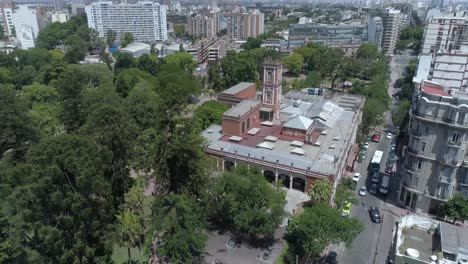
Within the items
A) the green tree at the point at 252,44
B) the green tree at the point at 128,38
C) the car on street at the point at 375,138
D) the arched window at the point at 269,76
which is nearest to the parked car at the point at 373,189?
the car on street at the point at 375,138

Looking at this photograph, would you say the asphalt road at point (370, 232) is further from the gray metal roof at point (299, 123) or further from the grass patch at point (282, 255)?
the gray metal roof at point (299, 123)

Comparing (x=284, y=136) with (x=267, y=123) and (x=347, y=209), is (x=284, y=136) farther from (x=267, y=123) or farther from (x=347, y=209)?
(x=347, y=209)

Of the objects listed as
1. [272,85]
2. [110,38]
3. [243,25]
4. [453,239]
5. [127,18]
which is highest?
[127,18]

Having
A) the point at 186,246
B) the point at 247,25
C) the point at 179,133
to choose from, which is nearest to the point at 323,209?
the point at 186,246

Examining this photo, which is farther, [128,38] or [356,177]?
[128,38]

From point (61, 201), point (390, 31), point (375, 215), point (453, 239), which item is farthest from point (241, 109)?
point (390, 31)

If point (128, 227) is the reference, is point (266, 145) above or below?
below
